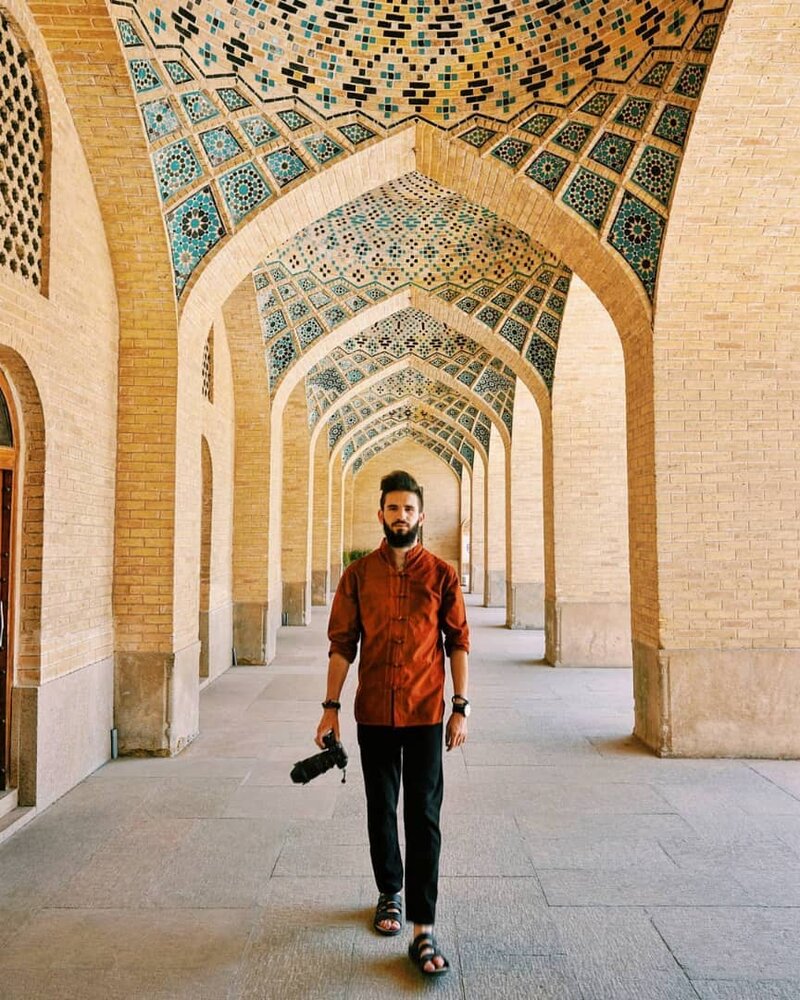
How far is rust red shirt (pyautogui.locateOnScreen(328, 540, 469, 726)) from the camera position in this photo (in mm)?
1964

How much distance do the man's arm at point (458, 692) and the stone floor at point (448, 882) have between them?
577 mm

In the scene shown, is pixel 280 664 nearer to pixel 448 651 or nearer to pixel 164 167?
pixel 164 167

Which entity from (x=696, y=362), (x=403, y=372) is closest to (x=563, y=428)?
(x=696, y=362)

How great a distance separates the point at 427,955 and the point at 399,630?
0.83m

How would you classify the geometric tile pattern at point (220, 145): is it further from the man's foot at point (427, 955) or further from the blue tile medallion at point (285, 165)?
the man's foot at point (427, 955)

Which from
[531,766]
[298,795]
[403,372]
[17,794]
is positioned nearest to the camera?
[17,794]

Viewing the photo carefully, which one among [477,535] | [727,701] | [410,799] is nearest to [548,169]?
[727,701]

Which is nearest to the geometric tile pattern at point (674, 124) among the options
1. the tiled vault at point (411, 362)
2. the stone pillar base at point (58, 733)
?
the stone pillar base at point (58, 733)

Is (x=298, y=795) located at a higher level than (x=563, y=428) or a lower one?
lower

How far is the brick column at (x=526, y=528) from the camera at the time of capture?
9.23 m

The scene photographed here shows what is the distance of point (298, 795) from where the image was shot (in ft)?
10.7

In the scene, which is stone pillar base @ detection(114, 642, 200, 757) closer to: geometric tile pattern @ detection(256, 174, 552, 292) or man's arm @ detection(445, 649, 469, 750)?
man's arm @ detection(445, 649, 469, 750)

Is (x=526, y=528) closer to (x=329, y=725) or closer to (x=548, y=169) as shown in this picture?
(x=548, y=169)

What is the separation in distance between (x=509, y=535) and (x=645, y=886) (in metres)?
7.23
